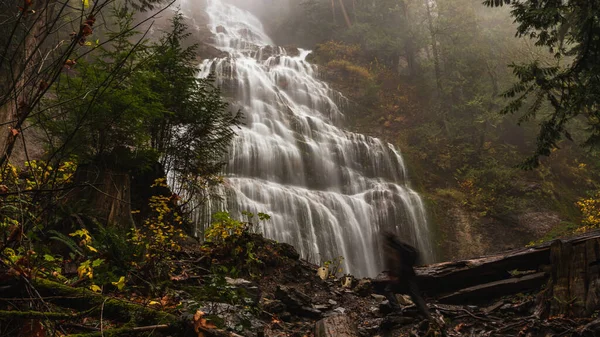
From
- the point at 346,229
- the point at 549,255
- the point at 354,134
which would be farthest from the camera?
the point at 354,134

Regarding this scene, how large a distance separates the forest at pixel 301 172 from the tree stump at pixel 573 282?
1.0 inches

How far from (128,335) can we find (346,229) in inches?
511

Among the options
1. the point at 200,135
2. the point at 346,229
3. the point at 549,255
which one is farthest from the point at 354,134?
the point at 549,255

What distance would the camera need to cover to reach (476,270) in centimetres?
631

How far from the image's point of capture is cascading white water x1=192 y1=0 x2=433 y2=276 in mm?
14203

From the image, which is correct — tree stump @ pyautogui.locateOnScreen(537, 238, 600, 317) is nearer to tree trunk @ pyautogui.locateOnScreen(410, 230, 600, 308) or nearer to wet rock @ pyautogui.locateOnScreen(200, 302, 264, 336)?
tree trunk @ pyautogui.locateOnScreen(410, 230, 600, 308)

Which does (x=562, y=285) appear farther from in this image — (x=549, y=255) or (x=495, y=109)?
(x=495, y=109)

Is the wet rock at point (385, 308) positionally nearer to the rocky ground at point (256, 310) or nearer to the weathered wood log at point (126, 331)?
the rocky ground at point (256, 310)

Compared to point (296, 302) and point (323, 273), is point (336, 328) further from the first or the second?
point (323, 273)

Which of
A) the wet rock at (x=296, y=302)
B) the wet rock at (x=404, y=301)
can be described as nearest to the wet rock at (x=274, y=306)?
the wet rock at (x=296, y=302)

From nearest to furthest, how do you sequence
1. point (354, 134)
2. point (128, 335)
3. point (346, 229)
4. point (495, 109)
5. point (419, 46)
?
point (128, 335)
point (346, 229)
point (354, 134)
point (495, 109)
point (419, 46)

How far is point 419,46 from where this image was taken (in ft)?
87.2

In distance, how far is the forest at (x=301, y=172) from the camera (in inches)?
107

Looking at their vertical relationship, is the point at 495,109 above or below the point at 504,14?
below
